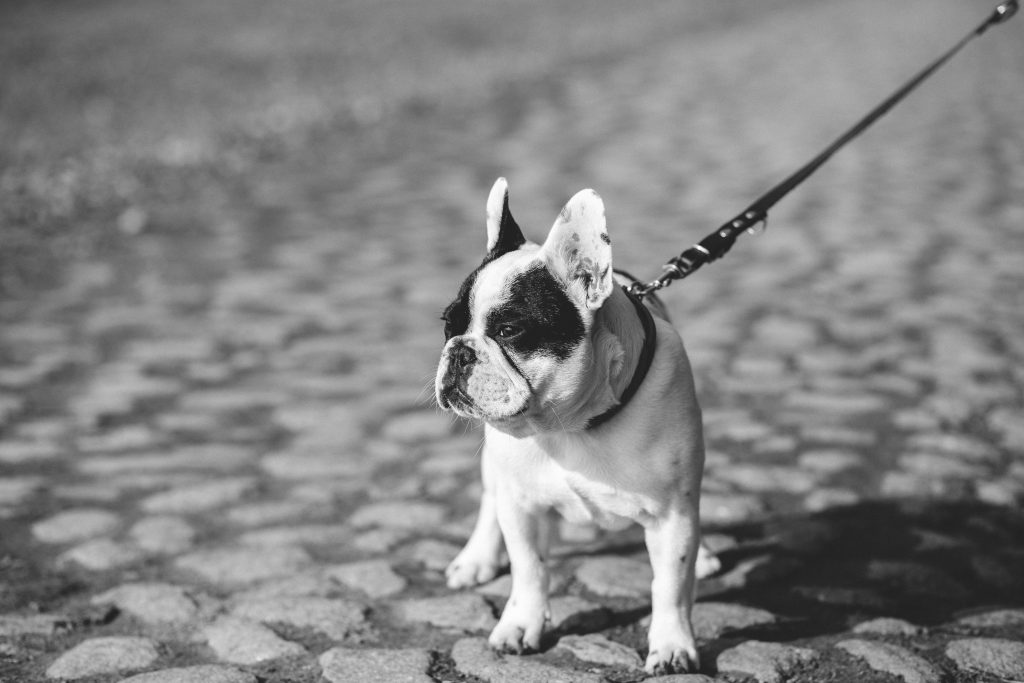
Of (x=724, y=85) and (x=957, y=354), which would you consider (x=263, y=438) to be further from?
(x=724, y=85)

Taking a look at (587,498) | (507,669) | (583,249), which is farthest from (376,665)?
(583,249)

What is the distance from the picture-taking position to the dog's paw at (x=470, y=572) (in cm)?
374

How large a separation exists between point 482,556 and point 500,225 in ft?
4.07

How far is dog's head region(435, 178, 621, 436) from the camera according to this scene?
2.85 m

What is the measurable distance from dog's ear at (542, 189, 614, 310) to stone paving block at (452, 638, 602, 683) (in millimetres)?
1020

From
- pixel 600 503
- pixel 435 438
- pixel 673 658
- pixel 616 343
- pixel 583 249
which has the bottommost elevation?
pixel 673 658

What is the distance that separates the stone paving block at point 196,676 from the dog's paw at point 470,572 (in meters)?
0.85

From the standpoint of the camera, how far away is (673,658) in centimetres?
306

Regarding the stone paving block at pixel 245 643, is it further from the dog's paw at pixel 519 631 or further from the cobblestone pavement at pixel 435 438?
the dog's paw at pixel 519 631

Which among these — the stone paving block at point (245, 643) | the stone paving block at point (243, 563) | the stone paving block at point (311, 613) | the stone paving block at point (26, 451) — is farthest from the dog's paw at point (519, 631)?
the stone paving block at point (26, 451)

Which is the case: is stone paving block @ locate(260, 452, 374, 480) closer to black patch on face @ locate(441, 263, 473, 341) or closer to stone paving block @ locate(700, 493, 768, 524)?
stone paving block @ locate(700, 493, 768, 524)

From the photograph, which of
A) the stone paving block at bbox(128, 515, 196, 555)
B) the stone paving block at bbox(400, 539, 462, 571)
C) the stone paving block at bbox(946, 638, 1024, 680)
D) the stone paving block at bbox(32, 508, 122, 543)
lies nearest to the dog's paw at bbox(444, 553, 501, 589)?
the stone paving block at bbox(400, 539, 462, 571)

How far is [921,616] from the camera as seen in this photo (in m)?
3.51

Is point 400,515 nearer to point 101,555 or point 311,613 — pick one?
point 311,613
